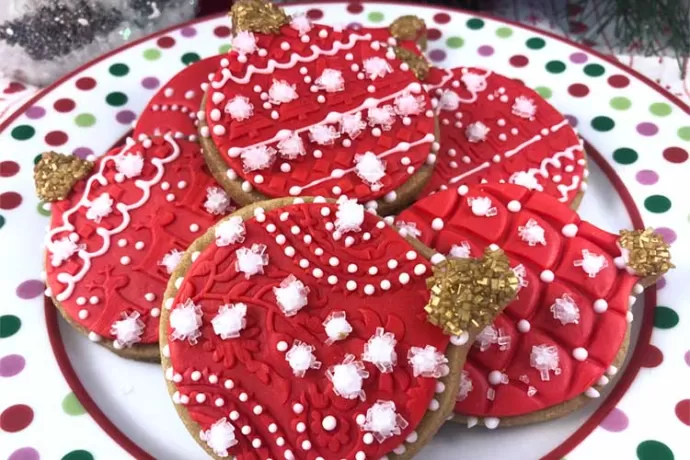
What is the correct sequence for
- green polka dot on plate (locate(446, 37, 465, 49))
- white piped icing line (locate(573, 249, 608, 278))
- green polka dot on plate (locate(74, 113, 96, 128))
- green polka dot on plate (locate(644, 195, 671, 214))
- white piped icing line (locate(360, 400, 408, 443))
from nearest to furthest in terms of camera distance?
white piped icing line (locate(360, 400, 408, 443)), white piped icing line (locate(573, 249, 608, 278)), green polka dot on plate (locate(644, 195, 671, 214)), green polka dot on plate (locate(74, 113, 96, 128)), green polka dot on plate (locate(446, 37, 465, 49))

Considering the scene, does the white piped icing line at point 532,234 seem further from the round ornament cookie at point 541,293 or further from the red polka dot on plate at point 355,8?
the red polka dot on plate at point 355,8

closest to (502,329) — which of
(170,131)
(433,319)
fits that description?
(433,319)

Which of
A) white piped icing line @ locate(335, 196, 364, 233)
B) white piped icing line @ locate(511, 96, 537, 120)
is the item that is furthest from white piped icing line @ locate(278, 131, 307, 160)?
white piped icing line @ locate(511, 96, 537, 120)

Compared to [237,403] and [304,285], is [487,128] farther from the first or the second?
[237,403]

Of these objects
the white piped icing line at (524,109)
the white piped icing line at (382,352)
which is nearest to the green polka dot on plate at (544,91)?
the white piped icing line at (524,109)

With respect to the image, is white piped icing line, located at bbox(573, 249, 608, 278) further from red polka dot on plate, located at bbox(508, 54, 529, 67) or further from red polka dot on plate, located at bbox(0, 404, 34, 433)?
red polka dot on plate, located at bbox(0, 404, 34, 433)
